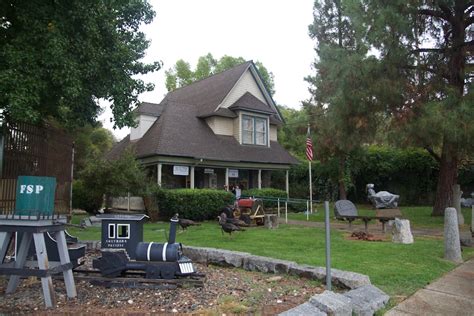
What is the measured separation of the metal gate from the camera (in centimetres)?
1016

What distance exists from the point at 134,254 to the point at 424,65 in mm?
13530

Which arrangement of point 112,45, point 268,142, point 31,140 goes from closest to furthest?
point 112,45 → point 31,140 → point 268,142

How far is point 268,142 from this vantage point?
26047mm

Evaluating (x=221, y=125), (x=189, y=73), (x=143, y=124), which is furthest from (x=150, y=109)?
(x=189, y=73)

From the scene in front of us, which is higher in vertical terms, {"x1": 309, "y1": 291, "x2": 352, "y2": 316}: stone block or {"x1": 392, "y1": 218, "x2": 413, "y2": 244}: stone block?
{"x1": 392, "y1": 218, "x2": 413, "y2": 244}: stone block

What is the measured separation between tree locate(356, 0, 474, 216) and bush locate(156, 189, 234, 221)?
27.5ft

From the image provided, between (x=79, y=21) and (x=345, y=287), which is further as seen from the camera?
(x=79, y=21)

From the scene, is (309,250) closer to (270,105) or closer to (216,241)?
(216,241)

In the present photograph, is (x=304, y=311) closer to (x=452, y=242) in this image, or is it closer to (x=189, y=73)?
(x=452, y=242)

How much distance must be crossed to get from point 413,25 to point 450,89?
3.00 meters

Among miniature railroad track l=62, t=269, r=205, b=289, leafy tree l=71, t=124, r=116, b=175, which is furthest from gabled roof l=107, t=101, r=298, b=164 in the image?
miniature railroad track l=62, t=269, r=205, b=289

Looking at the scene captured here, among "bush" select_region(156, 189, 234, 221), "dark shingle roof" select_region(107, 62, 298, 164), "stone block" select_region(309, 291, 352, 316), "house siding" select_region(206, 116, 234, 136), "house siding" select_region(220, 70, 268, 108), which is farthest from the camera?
"house siding" select_region(220, 70, 268, 108)

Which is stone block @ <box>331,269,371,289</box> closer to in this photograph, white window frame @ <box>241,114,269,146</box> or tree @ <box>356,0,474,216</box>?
tree @ <box>356,0,474,216</box>

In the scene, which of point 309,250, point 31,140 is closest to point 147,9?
point 31,140
